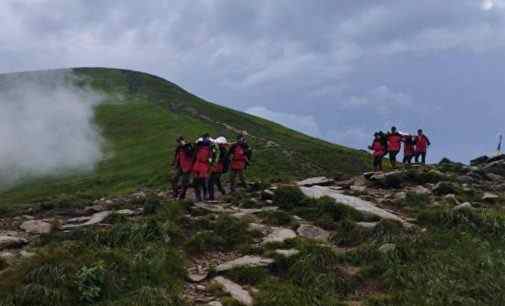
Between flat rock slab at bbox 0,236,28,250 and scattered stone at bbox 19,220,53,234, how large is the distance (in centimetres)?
118

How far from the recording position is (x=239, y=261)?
11844mm

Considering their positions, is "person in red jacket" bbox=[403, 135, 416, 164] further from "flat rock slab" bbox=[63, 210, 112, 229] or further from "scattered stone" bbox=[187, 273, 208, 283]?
"scattered stone" bbox=[187, 273, 208, 283]

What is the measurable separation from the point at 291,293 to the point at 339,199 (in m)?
7.46

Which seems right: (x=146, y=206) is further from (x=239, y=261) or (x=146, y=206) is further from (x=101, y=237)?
(x=239, y=261)

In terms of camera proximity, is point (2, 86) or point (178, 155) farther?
point (2, 86)

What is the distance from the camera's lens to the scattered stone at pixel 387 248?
39.3 feet

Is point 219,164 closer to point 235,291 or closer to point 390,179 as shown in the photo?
point 390,179

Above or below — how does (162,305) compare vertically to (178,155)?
below

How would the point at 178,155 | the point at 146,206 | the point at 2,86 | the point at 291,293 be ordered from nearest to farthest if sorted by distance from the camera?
the point at 291,293 < the point at 146,206 < the point at 178,155 < the point at 2,86

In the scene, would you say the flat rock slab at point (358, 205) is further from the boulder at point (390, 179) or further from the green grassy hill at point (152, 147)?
the green grassy hill at point (152, 147)

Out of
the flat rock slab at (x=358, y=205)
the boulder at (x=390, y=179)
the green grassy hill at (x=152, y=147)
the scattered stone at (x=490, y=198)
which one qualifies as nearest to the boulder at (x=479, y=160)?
the green grassy hill at (x=152, y=147)

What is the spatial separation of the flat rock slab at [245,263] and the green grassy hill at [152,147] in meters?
14.1

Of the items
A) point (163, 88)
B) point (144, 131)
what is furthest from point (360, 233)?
point (163, 88)

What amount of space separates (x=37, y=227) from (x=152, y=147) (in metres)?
46.9
